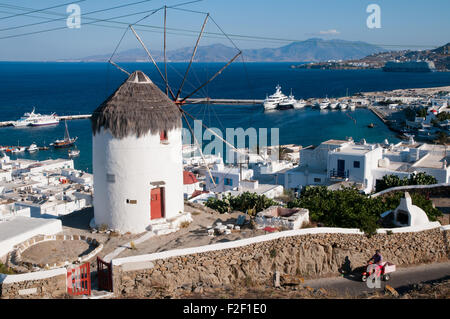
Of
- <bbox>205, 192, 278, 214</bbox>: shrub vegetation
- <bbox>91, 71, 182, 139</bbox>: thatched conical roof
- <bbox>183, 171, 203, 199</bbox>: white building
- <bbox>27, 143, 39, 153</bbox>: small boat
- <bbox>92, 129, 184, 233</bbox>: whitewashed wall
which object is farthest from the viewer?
<bbox>27, 143, 39, 153</bbox>: small boat

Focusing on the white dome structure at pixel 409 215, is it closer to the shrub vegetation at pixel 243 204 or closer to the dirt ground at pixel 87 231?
the shrub vegetation at pixel 243 204

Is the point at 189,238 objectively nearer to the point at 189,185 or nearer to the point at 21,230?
the point at 21,230

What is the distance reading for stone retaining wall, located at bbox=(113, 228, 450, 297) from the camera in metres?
9.50

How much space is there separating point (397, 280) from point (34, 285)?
8095 mm

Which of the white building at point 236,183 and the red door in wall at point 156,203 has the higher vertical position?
the red door in wall at point 156,203

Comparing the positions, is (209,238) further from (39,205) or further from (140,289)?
(39,205)

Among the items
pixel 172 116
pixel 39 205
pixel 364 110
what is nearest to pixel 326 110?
pixel 364 110

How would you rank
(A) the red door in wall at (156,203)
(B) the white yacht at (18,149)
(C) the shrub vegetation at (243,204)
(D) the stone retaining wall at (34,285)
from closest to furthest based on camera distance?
(D) the stone retaining wall at (34,285), (A) the red door in wall at (156,203), (C) the shrub vegetation at (243,204), (B) the white yacht at (18,149)

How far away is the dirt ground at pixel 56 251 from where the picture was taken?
10.6 meters

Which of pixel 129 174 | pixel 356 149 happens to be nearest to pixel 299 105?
pixel 356 149

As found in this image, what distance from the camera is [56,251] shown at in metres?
11.1

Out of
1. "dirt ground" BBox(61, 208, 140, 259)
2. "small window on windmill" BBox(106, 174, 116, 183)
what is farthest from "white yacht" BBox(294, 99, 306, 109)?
"small window on windmill" BBox(106, 174, 116, 183)

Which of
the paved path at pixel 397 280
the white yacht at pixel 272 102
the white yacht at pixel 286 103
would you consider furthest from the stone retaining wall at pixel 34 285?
the white yacht at pixel 286 103

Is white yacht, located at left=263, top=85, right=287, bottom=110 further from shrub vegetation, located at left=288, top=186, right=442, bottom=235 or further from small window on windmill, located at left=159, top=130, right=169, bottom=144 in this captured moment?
small window on windmill, located at left=159, top=130, right=169, bottom=144
